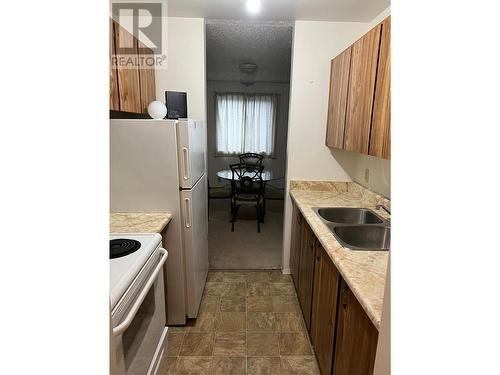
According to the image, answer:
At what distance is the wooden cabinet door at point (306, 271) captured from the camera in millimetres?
1965

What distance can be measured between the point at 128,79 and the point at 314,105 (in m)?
1.67

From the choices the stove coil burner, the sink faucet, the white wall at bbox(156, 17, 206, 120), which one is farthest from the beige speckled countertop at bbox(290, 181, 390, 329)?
the white wall at bbox(156, 17, 206, 120)

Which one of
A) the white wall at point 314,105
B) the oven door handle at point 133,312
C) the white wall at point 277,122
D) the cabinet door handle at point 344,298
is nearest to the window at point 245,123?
the white wall at point 277,122

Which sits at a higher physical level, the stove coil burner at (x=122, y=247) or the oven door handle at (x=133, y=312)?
the stove coil burner at (x=122, y=247)

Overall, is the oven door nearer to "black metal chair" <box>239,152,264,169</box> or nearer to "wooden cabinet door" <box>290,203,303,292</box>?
"wooden cabinet door" <box>290,203,303,292</box>

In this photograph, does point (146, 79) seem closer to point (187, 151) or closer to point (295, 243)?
point (187, 151)

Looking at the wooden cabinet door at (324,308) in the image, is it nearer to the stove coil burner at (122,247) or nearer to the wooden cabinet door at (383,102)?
the wooden cabinet door at (383,102)

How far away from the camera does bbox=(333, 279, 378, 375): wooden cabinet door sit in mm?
1016

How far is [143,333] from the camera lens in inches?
50.9

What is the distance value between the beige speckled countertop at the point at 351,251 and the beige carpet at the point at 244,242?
1006 mm

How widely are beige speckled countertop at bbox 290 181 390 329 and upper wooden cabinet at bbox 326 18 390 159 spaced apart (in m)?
0.51
